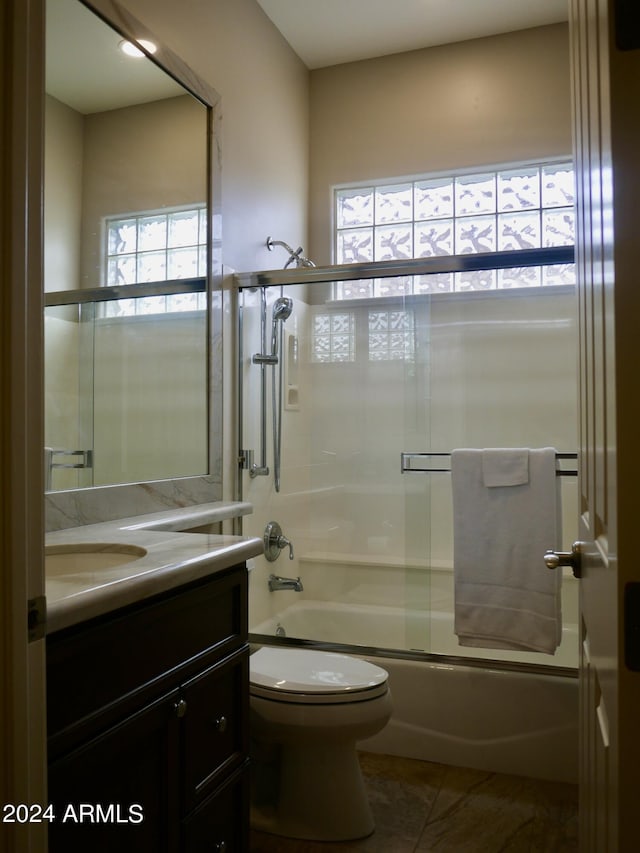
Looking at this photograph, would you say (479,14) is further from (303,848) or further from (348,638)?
(303,848)

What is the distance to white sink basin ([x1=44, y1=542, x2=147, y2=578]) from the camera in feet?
4.75

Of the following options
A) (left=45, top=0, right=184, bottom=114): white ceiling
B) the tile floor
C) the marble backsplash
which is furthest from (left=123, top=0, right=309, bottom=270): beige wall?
the tile floor

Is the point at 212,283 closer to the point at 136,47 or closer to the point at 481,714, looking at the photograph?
the point at 136,47

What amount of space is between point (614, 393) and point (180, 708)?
1013 millimetres

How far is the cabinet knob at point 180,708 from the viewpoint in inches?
49.3

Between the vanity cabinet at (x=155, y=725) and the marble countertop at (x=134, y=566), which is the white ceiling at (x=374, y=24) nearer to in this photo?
the marble countertop at (x=134, y=566)

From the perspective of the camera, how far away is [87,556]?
4.91 feet

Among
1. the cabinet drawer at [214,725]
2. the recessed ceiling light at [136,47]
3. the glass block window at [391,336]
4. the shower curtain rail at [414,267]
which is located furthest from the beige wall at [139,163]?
the cabinet drawer at [214,725]

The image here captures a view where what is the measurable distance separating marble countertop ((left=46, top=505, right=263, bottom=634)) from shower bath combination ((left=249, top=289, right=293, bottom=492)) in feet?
2.80

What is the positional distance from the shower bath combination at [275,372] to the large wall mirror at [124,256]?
342 millimetres

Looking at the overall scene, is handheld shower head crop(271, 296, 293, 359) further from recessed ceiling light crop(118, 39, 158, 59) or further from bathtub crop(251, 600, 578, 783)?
bathtub crop(251, 600, 578, 783)

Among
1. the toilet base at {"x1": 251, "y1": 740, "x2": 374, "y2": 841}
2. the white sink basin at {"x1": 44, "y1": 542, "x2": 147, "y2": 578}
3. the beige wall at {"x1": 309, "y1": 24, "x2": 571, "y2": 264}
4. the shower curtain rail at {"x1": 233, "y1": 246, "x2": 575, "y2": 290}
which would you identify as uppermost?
the beige wall at {"x1": 309, "y1": 24, "x2": 571, "y2": 264}

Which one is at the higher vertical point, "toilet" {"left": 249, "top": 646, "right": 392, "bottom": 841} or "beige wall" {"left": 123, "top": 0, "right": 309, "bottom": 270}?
"beige wall" {"left": 123, "top": 0, "right": 309, "bottom": 270}

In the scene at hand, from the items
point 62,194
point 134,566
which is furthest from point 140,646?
point 62,194
